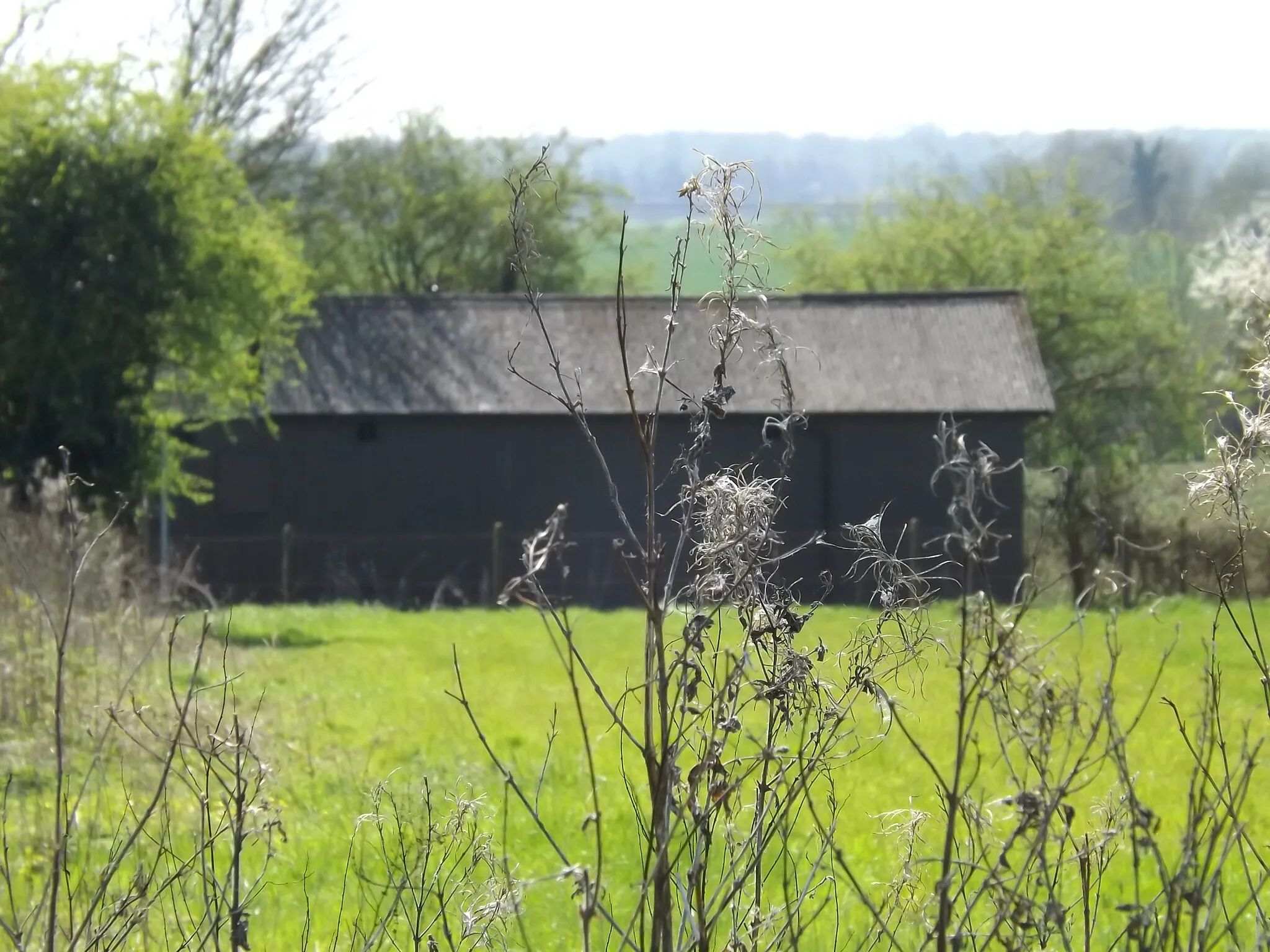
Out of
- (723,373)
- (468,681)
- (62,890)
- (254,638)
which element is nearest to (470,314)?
(254,638)

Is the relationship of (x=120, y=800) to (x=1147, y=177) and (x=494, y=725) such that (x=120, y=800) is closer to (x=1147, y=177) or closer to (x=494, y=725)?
(x=494, y=725)

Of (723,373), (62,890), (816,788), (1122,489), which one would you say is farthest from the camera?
(1122,489)

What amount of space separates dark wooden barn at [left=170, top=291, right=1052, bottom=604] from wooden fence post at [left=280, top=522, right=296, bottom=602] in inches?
4.2

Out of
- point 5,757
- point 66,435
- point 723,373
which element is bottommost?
point 5,757

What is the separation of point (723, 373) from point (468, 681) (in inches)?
426

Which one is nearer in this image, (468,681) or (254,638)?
(468,681)

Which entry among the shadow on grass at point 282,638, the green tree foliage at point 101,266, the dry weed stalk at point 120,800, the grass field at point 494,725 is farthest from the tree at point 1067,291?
the dry weed stalk at point 120,800

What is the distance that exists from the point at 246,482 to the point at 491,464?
3891 millimetres

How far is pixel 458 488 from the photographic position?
2342 cm

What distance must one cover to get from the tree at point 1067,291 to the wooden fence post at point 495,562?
1406cm

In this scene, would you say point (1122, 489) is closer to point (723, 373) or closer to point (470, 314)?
point (470, 314)

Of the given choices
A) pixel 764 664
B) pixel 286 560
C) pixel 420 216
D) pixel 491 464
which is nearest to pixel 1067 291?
pixel 420 216

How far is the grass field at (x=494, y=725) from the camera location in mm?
6277

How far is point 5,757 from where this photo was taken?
7258 millimetres
